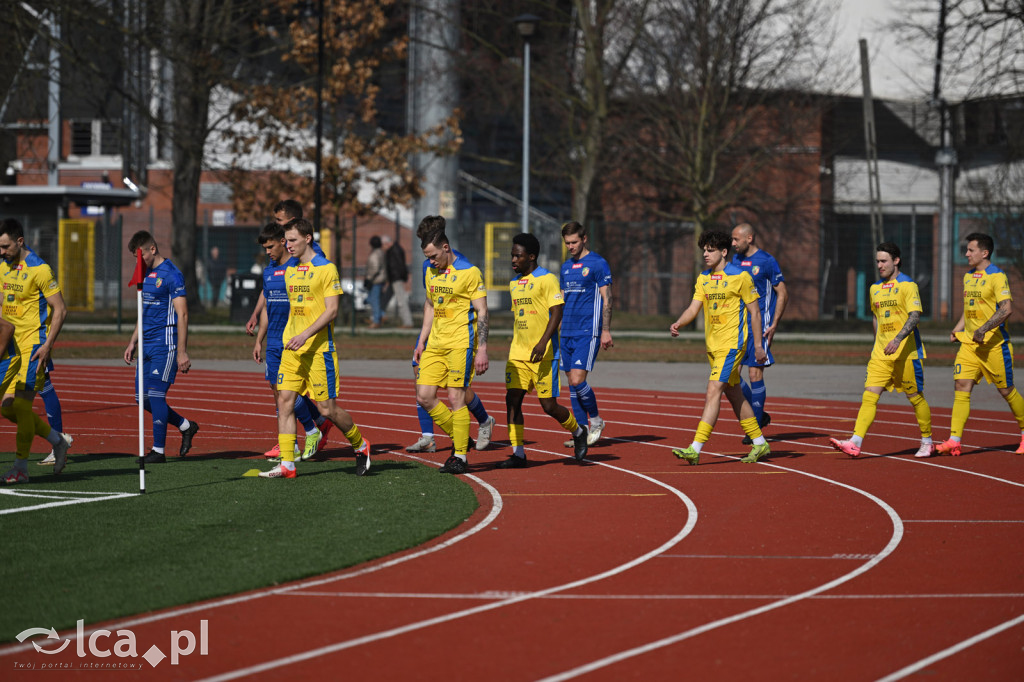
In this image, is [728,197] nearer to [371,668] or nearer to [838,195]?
[838,195]

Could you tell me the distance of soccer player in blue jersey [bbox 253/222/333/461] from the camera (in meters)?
10.5

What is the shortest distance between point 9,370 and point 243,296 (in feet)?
72.7

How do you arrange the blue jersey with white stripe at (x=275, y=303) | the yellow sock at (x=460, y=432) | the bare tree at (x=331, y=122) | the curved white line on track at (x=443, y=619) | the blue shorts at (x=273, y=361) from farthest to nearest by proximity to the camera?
the bare tree at (x=331, y=122) → the blue shorts at (x=273, y=361) → the blue jersey with white stripe at (x=275, y=303) → the yellow sock at (x=460, y=432) → the curved white line on track at (x=443, y=619)

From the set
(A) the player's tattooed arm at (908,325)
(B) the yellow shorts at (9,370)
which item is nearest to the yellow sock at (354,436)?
(B) the yellow shorts at (9,370)

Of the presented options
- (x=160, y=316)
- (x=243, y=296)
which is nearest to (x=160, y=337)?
(x=160, y=316)

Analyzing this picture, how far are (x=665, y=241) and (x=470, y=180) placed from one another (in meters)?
14.9

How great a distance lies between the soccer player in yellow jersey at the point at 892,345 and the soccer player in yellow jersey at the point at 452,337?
342 centimetres

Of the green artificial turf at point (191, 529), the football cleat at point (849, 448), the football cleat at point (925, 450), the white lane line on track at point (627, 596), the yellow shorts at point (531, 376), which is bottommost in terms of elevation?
the white lane line on track at point (627, 596)

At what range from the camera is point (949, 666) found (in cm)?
527

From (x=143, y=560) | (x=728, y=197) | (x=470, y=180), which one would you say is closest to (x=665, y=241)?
(x=728, y=197)

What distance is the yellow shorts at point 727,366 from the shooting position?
11016 millimetres

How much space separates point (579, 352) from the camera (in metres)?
12.2

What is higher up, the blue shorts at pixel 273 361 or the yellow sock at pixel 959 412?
the blue shorts at pixel 273 361

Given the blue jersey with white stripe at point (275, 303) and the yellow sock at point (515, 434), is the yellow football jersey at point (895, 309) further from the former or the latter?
the blue jersey with white stripe at point (275, 303)
